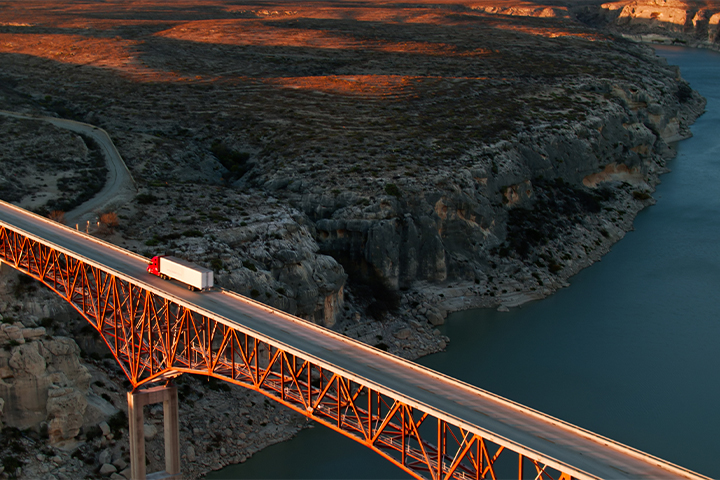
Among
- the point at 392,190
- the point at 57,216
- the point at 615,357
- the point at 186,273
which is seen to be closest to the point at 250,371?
the point at 186,273

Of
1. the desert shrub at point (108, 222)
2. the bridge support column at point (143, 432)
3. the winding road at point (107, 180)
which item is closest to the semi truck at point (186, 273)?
the bridge support column at point (143, 432)

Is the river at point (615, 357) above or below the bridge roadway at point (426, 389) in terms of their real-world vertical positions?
below

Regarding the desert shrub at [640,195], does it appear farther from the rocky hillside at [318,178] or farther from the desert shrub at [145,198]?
the desert shrub at [145,198]

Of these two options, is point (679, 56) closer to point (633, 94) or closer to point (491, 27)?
point (491, 27)

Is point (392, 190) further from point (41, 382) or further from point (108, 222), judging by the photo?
point (41, 382)

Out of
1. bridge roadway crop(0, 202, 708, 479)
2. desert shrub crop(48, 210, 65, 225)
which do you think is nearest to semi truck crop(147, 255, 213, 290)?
bridge roadway crop(0, 202, 708, 479)

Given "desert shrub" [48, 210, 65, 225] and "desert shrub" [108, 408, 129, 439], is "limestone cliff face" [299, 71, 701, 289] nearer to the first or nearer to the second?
"desert shrub" [48, 210, 65, 225]
